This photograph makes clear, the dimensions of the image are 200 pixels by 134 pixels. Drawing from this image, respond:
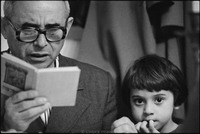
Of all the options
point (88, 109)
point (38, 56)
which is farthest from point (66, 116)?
point (38, 56)

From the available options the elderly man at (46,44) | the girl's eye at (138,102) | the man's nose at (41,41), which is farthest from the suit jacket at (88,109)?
the man's nose at (41,41)

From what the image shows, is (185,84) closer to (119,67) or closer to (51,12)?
(119,67)

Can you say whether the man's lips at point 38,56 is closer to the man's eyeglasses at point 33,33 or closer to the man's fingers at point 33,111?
the man's eyeglasses at point 33,33

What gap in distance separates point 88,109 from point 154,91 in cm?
26

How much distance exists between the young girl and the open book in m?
0.41

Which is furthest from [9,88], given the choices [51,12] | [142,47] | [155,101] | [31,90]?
[142,47]

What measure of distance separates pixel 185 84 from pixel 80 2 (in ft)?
1.91

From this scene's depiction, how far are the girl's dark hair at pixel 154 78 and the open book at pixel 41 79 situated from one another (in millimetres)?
423

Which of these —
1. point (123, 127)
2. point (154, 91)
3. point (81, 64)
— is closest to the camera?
point (123, 127)

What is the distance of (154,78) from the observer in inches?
56.3

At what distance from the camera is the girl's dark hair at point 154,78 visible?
55.9 inches

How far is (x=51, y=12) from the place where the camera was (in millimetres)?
1310

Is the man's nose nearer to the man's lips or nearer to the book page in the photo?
the man's lips

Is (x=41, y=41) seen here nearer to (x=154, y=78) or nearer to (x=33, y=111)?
(x=33, y=111)
